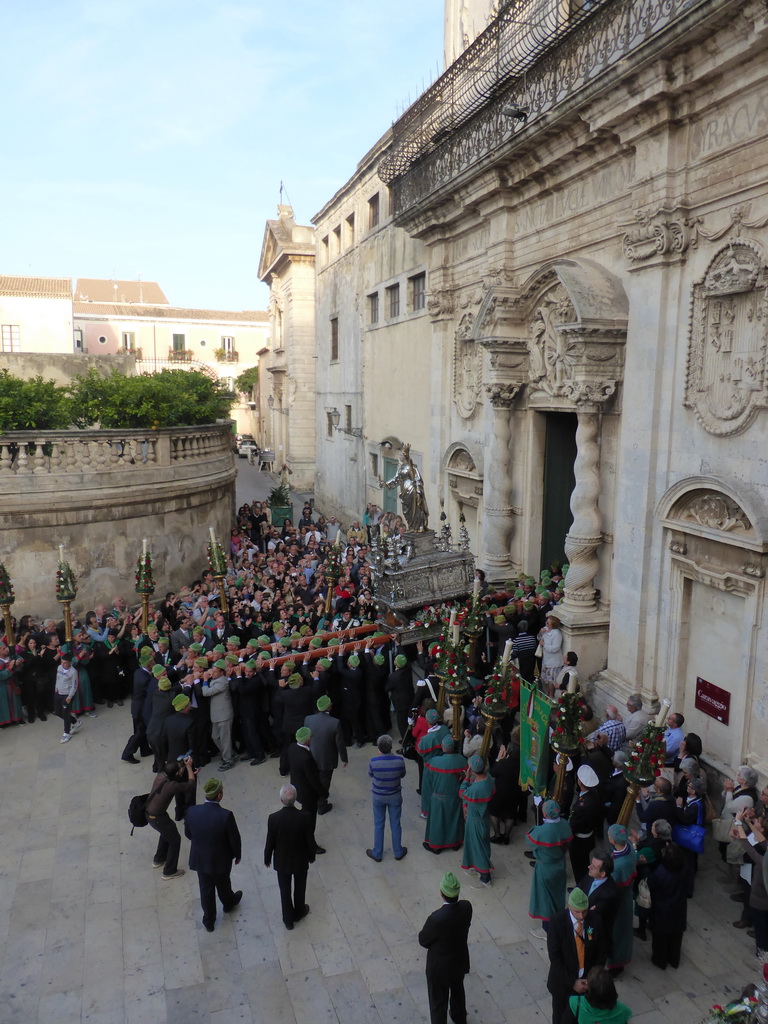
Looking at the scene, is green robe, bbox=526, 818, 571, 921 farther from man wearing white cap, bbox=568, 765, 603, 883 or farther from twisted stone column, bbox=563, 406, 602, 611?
twisted stone column, bbox=563, 406, 602, 611

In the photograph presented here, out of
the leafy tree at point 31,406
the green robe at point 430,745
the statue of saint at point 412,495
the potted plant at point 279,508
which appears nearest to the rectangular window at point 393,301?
the potted plant at point 279,508

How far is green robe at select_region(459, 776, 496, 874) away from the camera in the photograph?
707 centimetres

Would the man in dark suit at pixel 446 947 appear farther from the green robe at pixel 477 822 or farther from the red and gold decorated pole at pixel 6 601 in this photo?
the red and gold decorated pole at pixel 6 601

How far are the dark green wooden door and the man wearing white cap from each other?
645 centimetres

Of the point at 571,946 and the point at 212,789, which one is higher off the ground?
the point at 212,789

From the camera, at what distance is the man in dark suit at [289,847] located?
6645mm

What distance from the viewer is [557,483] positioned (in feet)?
42.8

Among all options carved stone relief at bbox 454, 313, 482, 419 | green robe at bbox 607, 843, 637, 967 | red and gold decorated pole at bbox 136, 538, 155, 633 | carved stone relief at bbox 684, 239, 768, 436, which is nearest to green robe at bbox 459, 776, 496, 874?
green robe at bbox 607, 843, 637, 967

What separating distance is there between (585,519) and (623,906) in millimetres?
5511

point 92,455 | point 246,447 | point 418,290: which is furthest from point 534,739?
point 246,447

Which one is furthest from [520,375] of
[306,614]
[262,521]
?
[262,521]

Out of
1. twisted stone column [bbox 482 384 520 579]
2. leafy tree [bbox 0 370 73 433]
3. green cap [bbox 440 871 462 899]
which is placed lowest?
green cap [bbox 440 871 462 899]

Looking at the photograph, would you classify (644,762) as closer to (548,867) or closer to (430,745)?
(548,867)

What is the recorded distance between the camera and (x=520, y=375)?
1259 cm
